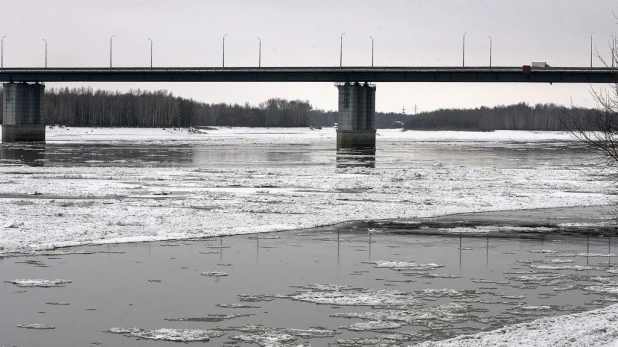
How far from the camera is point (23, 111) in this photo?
128750mm

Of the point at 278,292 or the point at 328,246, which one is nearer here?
the point at 278,292

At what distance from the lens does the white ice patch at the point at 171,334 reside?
12.1 metres

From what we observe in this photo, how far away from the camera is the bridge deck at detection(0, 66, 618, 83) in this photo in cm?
11325

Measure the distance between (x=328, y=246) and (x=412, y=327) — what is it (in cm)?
795

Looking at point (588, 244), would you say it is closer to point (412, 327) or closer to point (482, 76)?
point (412, 327)

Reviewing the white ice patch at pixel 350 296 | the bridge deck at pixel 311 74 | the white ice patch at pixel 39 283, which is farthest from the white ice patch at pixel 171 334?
the bridge deck at pixel 311 74

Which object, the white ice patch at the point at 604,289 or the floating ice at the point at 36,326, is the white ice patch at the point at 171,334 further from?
the white ice patch at the point at 604,289

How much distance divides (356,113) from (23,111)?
4831cm

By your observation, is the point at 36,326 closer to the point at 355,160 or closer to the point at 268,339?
the point at 268,339

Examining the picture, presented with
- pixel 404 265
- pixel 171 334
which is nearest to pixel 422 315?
pixel 171 334

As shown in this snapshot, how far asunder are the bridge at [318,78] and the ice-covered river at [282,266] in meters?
77.1

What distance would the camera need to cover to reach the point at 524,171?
51.0 metres

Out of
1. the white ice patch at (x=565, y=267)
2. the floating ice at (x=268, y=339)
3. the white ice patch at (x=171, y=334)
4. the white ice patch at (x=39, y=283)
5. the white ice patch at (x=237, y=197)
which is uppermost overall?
the white ice patch at (x=237, y=197)

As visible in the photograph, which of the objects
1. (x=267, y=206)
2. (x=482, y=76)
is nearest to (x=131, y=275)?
(x=267, y=206)
